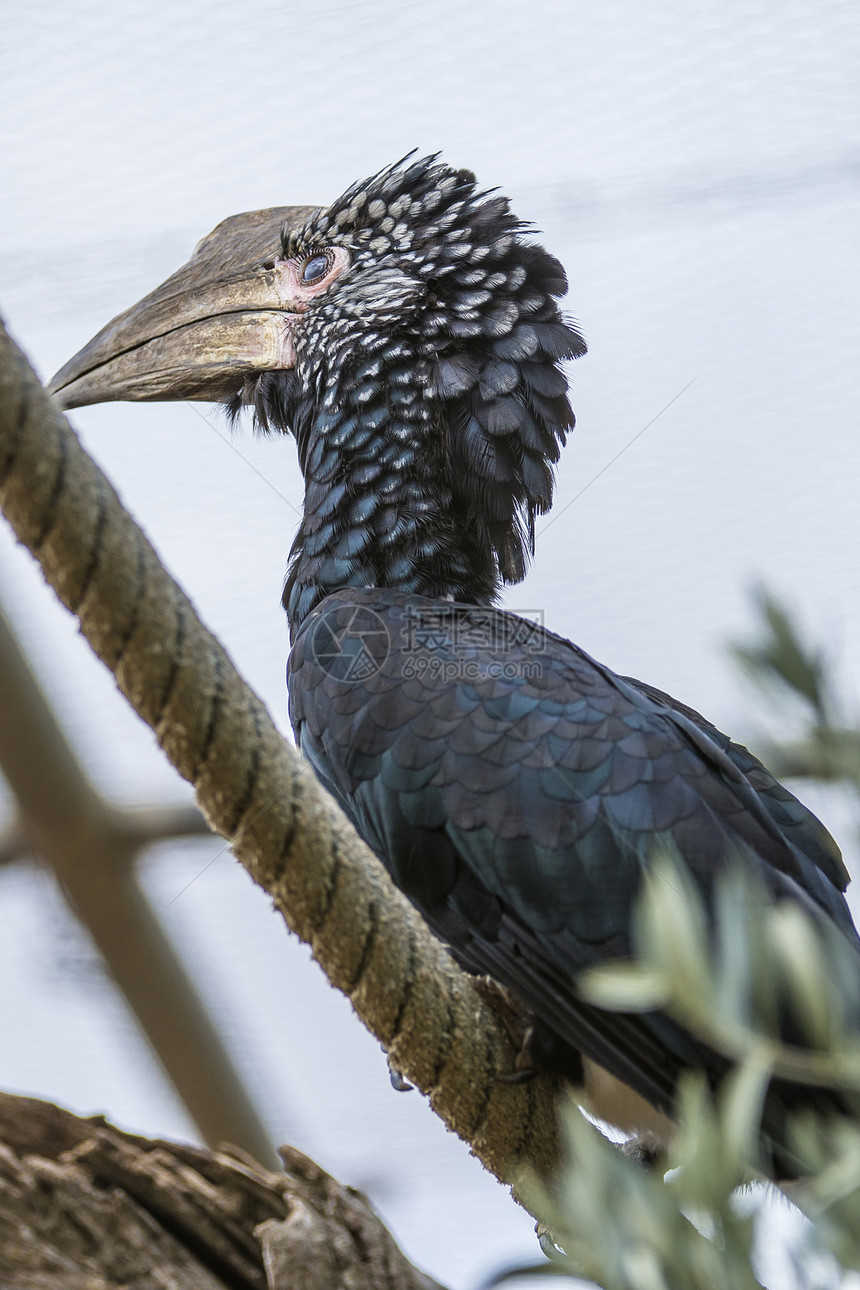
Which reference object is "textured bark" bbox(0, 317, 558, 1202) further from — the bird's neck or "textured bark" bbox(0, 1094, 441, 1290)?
the bird's neck

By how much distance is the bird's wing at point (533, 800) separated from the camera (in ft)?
3.55

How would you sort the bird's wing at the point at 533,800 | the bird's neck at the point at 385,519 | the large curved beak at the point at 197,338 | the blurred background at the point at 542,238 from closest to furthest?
the bird's wing at the point at 533,800 < the bird's neck at the point at 385,519 < the large curved beak at the point at 197,338 < the blurred background at the point at 542,238

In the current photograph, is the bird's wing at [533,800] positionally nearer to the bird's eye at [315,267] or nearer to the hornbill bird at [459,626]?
the hornbill bird at [459,626]

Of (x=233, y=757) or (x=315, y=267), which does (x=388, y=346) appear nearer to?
(x=315, y=267)

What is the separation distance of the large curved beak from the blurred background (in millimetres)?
432

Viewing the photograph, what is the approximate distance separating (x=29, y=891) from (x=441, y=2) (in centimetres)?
185

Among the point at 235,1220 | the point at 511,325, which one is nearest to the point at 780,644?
the point at 235,1220

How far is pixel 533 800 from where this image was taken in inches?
43.8

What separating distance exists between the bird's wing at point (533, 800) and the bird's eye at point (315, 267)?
647 millimetres

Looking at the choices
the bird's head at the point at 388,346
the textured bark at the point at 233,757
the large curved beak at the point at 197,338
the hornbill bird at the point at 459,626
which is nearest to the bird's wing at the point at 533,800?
the hornbill bird at the point at 459,626

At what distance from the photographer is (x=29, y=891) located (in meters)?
2.46

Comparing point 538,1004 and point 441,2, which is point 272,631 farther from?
point 538,1004

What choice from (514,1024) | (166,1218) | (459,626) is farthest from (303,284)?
(166,1218)

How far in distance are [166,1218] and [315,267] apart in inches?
49.9
